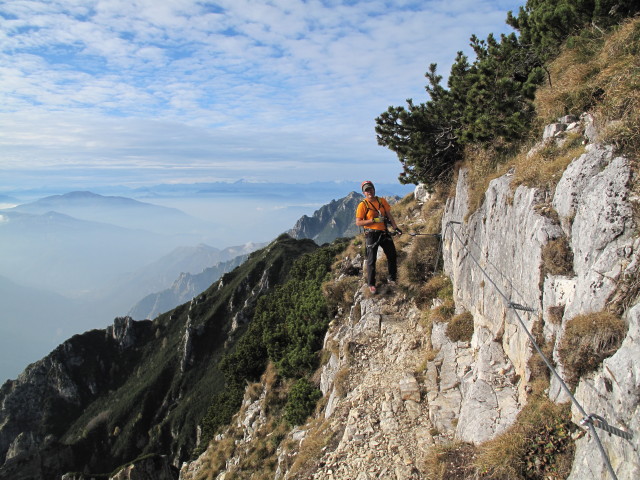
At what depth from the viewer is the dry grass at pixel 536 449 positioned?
17.6 ft

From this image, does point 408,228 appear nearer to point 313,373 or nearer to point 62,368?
point 313,373

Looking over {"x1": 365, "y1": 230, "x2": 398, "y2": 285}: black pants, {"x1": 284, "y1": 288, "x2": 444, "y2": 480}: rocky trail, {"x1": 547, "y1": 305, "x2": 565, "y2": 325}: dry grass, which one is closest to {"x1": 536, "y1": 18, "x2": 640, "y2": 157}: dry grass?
{"x1": 547, "y1": 305, "x2": 565, "y2": 325}: dry grass

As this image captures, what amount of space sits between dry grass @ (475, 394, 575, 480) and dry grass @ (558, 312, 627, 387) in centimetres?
73

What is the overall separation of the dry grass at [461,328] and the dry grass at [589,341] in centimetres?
495

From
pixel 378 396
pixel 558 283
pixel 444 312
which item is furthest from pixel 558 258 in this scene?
pixel 378 396

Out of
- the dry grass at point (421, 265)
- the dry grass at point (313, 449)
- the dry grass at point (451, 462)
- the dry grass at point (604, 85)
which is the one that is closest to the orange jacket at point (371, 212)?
the dry grass at point (421, 265)

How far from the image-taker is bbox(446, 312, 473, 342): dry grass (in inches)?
408

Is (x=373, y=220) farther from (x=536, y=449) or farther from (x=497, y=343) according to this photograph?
(x=536, y=449)

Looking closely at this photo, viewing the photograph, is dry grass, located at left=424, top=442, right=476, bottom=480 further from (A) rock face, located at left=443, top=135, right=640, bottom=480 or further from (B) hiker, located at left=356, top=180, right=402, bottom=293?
(B) hiker, located at left=356, top=180, right=402, bottom=293

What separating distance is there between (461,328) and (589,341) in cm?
566

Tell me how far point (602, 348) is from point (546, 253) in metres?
2.12

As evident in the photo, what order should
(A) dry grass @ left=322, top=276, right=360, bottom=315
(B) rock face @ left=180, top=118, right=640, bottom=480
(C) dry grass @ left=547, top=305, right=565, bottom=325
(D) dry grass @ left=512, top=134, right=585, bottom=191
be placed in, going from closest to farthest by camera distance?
(B) rock face @ left=180, top=118, right=640, bottom=480
(C) dry grass @ left=547, top=305, right=565, bottom=325
(D) dry grass @ left=512, top=134, right=585, bottom=191
(A) dry grass @ left=322, top=276, right=360, bottom=315

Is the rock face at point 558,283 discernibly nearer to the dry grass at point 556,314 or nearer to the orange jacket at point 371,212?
the dry grass at point 556,314

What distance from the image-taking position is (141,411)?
85.1 m
